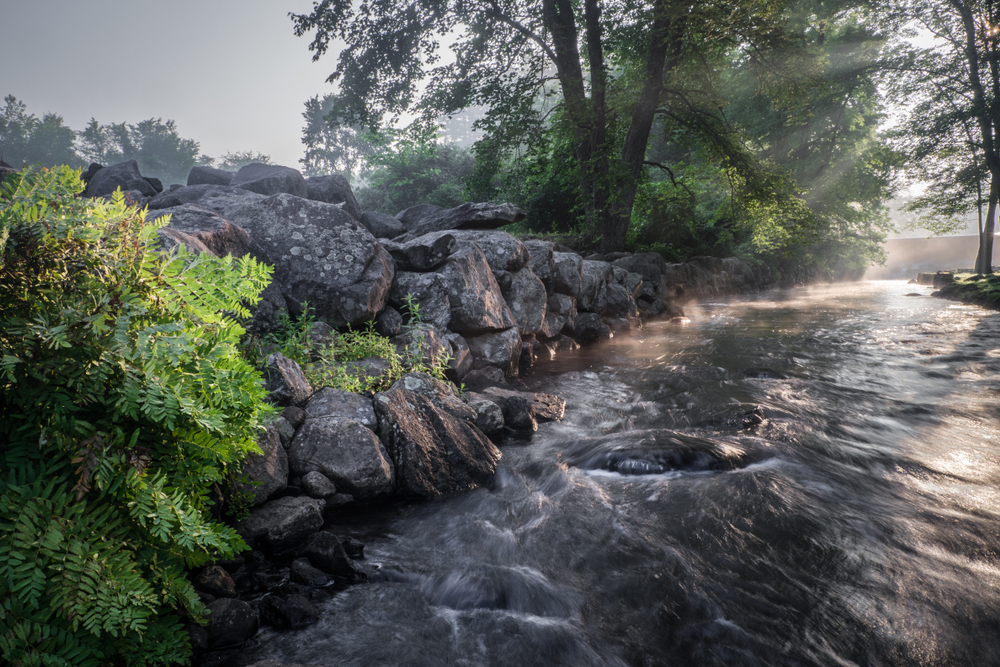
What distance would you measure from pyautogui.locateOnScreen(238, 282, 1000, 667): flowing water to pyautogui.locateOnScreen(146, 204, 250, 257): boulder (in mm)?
3652

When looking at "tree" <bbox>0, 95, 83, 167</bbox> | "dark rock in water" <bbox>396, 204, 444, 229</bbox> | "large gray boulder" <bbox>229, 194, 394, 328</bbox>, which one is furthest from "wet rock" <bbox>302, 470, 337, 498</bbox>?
"tree" <bbox>0, 95, 83, 167</bbox>

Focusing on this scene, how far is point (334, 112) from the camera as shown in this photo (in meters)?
20.3

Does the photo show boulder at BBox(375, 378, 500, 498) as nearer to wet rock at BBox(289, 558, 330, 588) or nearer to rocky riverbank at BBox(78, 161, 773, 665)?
rocky riverbank at BBox(78, 161, 773, 665)

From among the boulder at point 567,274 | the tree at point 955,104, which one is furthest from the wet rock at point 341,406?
the tree at point 955,104

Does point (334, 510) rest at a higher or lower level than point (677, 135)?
lower

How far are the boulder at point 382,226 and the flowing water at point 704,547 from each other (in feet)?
31.6

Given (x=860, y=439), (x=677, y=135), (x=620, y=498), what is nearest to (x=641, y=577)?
(x=620, y=498)

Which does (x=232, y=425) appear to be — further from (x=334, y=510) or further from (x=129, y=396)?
(x=334, y=510)

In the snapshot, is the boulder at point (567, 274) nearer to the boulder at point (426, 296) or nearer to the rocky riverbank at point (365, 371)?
the rocky riverbank at point (365, 371)

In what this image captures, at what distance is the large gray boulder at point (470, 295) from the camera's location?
24.7 feet

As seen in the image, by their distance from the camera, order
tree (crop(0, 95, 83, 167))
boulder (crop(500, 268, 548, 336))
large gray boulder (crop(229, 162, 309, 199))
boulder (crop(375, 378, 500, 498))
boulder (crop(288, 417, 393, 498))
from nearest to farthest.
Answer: boulder (crop(288, 417, 393, 498)), boulder (crop(375, 378, 500, 498)), boulder (crop(500, 268, 548, 336)), large gray boulder (crop(229, 162, 309, 199)), tree (crop(0, 95, 83, 167))

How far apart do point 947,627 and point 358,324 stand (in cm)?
633

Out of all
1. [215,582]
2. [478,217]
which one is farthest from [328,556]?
[478,217]

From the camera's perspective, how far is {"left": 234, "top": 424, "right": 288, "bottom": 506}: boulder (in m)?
3.33
